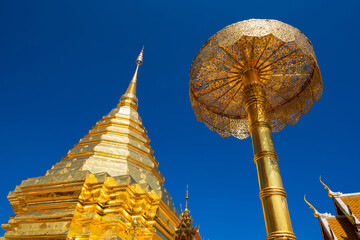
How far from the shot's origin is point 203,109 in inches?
263

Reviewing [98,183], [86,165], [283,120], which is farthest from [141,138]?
[283,120]

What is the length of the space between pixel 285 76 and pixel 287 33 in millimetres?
1204

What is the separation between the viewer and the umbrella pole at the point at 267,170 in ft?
10.8

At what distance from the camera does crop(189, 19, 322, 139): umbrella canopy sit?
4.91m

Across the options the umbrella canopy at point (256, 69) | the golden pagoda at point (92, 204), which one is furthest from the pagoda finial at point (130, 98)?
the umbrella canopy at point (256, 69)

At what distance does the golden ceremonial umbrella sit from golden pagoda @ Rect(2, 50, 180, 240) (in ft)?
7.88

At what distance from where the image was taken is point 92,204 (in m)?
6.07

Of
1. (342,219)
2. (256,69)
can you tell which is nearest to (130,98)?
(256,69)

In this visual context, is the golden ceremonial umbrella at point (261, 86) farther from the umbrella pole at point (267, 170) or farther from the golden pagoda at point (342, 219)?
the golden pagoda at point (342, 219)

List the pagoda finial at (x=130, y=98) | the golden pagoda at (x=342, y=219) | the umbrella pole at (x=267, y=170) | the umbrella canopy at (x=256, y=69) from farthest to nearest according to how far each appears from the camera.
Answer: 1. the pagoda finial at (x=130, y=98)
2. the golden pagoda at (x=342, y=219)
3. the umbrella canopy at (x=256, y=69)
4. the umbrella pole at (x=267, y=170)

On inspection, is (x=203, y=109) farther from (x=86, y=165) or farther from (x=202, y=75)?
(x=86, y=165)

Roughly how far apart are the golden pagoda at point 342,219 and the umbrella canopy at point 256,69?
393cm

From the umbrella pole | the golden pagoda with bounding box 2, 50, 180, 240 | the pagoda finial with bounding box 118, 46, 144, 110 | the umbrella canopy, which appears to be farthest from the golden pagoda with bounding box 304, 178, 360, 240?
the pagoda finial with bounding box 118, 46, 144, 110

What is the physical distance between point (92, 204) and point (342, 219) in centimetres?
747
